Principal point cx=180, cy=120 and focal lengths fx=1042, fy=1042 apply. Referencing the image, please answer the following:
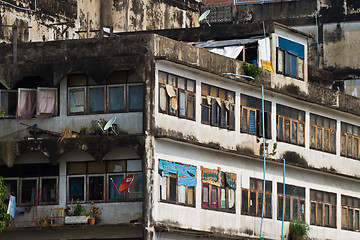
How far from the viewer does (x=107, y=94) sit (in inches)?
1119

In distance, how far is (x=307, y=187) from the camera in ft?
111

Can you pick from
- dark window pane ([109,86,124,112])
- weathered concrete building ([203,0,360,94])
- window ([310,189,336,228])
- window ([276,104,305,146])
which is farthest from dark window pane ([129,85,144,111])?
weathered concrete building ([203,0,360,94])

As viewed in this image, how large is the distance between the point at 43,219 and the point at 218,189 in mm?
5242

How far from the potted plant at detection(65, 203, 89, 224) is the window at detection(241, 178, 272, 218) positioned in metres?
5.39

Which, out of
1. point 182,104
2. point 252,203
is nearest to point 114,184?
point 182,104

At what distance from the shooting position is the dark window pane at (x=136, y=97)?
1104 inches

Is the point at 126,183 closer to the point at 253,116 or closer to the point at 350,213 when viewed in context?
the point at 253,116

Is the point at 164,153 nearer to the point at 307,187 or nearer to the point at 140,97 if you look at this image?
the point at 140,97

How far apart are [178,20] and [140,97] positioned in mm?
12465

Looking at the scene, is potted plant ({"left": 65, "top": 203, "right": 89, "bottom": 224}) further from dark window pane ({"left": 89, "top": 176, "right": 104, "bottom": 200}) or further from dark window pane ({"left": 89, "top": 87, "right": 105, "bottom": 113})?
dark window pane ({"left": 89, "top": 87, "right": 105, "bottom": 113})

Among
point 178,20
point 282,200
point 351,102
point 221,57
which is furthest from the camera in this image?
point 178,20

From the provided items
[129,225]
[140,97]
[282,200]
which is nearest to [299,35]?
[282,200]

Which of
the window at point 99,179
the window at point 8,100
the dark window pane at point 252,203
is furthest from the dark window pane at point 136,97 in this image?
the dark window pane at point 252,203

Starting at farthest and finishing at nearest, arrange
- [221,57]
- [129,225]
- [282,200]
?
[282,200], [221,57], [129,225]
